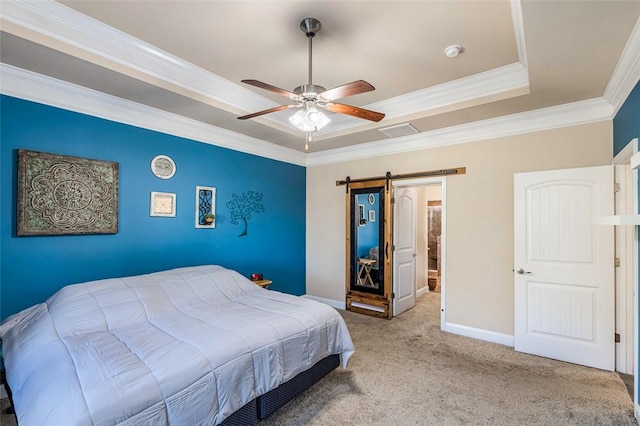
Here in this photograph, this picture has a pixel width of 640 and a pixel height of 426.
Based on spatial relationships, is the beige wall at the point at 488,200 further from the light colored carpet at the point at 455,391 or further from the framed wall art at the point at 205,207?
the framed wall art at the point at 205,207

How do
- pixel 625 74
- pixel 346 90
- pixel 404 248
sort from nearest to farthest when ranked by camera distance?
pixel 346 90 → pixel 625 74 → pixel 404 248

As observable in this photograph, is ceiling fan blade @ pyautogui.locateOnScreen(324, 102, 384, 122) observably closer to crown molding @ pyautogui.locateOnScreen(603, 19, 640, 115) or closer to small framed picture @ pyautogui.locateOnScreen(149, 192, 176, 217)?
crown molding @ pyautogui.locateOnScreen(603, 19, 640, 115)

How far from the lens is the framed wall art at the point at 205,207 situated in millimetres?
3740

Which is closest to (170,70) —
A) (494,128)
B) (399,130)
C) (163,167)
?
(163,167)

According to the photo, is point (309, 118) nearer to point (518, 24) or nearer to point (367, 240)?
point (518, 24)

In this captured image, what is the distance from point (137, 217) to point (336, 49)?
2.63 metres

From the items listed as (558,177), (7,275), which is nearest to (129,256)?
(7,275)

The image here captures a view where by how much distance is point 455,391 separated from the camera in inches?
99.4

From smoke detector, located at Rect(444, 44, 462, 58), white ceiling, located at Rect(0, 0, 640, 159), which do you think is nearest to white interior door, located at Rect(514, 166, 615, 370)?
white ceiling, located at Rect(0, 0, 640, 159)

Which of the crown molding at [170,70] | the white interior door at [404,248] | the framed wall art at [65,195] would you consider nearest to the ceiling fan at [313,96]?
the crown molding at [170,70]

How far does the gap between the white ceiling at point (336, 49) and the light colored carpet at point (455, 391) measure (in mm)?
2577

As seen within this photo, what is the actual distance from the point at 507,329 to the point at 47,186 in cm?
493

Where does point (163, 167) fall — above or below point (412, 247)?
above

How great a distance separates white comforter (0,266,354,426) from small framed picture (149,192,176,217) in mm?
783
